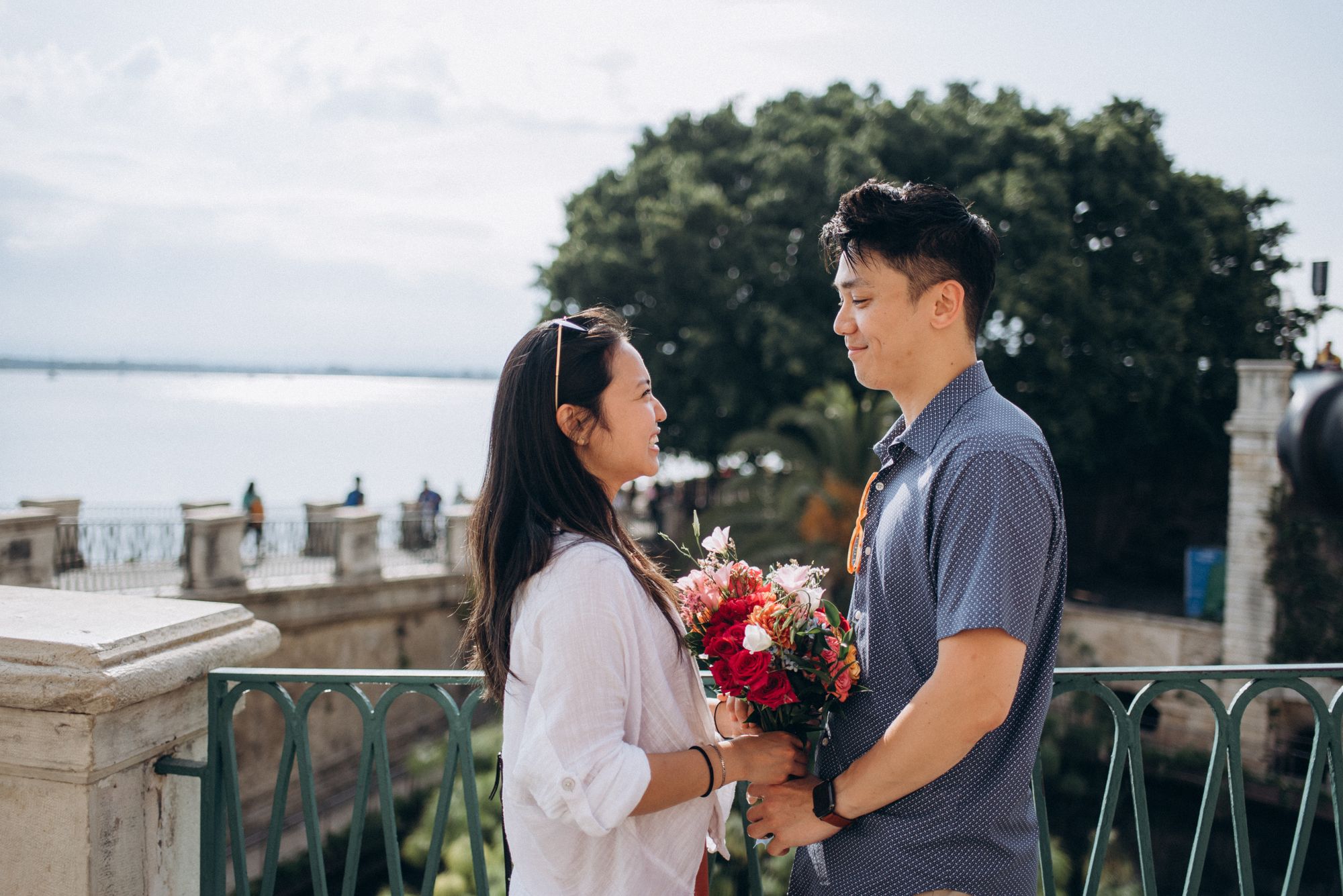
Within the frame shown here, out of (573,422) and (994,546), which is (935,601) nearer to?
(994,546)

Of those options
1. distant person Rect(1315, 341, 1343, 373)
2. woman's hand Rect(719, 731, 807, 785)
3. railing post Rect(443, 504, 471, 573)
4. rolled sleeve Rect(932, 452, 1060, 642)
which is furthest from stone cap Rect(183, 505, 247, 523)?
rolled sleeve Rect(932, 452, 1060, 642)

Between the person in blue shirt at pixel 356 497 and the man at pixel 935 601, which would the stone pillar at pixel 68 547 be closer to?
the person in blue shirt at pixel 356 497

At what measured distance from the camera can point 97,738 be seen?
7.71ft

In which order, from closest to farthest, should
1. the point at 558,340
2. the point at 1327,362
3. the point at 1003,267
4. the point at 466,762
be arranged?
the point at 558,340
the point at 466,762
the point at 1327,362
the point at 1003,267

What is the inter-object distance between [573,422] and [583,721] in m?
0.57

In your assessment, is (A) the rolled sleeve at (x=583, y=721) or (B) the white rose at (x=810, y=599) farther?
(B) the white rose at (x=810, y=599)

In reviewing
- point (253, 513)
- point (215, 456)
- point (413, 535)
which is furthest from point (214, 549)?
point (215, 456)

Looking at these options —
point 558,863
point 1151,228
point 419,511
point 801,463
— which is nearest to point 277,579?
point 419,511

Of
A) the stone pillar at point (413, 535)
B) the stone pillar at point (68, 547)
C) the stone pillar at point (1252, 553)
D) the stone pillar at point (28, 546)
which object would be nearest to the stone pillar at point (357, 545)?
the stone pillar at point (413, 535)

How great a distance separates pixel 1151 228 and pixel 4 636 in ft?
67.1

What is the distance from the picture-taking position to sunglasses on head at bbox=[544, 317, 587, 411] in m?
1.92

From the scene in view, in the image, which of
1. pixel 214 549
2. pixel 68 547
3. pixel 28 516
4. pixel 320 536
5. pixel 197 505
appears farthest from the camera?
pixel 320 536

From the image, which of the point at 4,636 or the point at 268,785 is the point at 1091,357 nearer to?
the point at 268,785

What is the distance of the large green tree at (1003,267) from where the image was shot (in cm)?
1786
